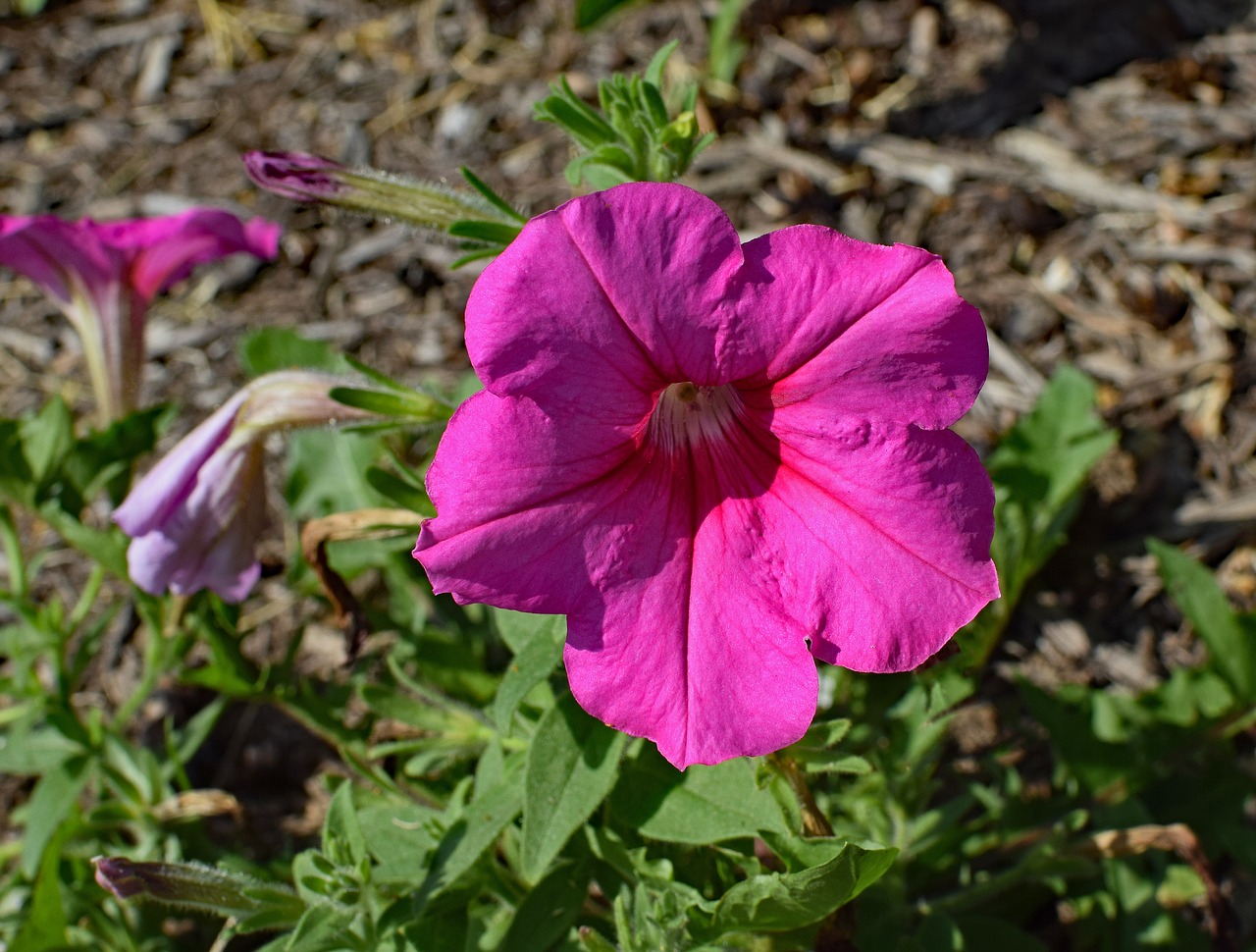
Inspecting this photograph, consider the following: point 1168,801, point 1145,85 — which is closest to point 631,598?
point 1168,801

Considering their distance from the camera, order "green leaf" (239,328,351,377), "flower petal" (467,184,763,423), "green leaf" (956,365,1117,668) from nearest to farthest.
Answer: "flower petal" (467,184,763,423) < "green leaf" (956,365,1117,668) < "green leaf" (239,328,351,377)

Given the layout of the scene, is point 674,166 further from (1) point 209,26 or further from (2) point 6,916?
Answer: (1) point 209,26

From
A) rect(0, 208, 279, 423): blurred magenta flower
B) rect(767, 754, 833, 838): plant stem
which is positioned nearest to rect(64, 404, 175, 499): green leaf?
rect(0, 208, 279, 423): blurred magenta flower

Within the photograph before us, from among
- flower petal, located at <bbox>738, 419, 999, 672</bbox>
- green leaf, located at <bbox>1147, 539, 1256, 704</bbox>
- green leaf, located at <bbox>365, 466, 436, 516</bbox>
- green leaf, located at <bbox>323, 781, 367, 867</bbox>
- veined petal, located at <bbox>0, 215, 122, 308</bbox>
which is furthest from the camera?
veined petal, located at <bbox>0, 215, 122, 308</bbox>

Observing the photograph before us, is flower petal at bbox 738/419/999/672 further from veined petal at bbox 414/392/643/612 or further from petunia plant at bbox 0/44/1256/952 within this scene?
veined petal at bbox 414/392/643/612

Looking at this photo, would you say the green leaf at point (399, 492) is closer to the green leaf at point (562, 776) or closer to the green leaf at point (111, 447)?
the green leaf at point (562, 776)

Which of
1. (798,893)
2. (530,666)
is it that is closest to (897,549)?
(798,893)

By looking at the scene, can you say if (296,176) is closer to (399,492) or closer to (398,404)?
(398,404)
